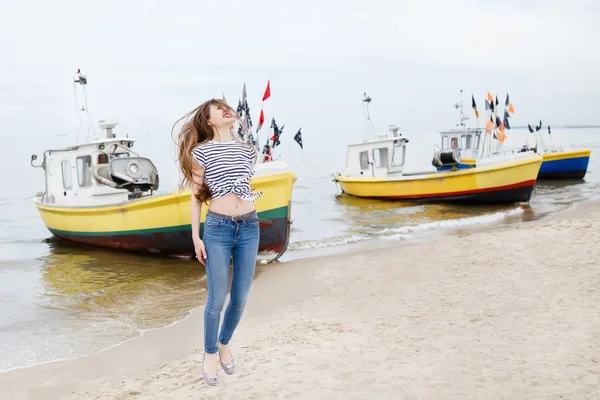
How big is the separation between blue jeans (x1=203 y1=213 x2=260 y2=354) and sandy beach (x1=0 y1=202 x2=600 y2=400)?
0.59 m

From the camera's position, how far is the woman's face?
13.3 feet

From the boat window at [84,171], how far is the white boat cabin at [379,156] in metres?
11.3

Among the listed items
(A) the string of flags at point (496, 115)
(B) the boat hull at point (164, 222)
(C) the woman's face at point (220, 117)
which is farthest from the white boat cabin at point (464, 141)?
(C) the woman's face at point (220, 117)

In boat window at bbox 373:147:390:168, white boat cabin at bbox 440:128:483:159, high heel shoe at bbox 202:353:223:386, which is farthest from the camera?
white boat cabin at bbox 440:128:483:159

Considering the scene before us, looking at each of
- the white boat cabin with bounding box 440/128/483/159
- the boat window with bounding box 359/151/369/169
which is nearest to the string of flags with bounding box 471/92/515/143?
the white boat cabin with bounding box 440/128/483/159

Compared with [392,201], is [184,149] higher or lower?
higher

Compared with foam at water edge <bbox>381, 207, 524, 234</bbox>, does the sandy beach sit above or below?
above

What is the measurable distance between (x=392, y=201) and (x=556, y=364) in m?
17.0

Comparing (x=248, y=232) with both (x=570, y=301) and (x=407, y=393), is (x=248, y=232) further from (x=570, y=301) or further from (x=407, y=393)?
(x=570, y=301)

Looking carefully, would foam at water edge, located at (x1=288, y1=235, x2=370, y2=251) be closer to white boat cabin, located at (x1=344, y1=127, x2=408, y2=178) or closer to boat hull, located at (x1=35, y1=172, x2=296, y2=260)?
boat hull, located at (x1=35, y1=172, x2=296, y2=260)

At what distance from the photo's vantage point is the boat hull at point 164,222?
34.9 ft

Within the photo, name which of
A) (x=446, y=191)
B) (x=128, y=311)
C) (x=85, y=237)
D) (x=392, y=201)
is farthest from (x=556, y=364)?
(x=392, y=201)

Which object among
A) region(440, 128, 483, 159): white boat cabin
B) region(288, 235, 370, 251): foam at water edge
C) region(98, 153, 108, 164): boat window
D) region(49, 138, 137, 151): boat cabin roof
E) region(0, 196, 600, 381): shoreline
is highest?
region(49, 138, 137, 151): boat cabin roof

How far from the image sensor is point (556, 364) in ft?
13.9
